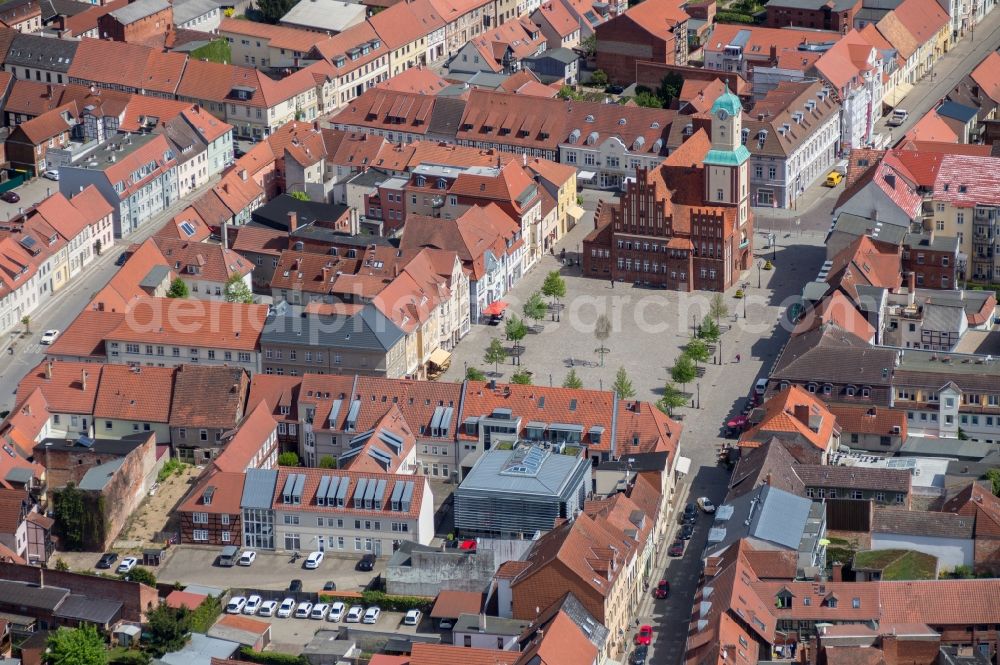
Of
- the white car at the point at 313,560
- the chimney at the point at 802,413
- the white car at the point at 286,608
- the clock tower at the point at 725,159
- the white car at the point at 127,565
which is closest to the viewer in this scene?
the white car at the point at 286,608

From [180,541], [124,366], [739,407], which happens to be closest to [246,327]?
[124,366]

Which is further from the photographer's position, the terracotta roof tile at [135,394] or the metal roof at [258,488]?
the terracotta roof tile at [135,394]

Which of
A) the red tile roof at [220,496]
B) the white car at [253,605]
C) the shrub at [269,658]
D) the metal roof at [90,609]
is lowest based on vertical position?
the shrub at [269,658]

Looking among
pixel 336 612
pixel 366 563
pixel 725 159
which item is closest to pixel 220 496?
pixel 366 563

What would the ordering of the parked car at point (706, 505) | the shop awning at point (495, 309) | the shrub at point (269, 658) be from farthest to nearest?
the shop awning at point (495, 309) → the parked car at point (706, 505) → the shrub at point (269, 658)

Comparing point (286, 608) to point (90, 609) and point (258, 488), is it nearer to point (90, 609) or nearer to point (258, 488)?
point (258, 488)

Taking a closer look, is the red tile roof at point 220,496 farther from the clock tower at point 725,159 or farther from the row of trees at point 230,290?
the clock tower at point 725,159

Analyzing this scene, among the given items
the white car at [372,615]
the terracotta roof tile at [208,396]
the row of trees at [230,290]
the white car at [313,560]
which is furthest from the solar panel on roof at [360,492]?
the row of trees at [230,290]
